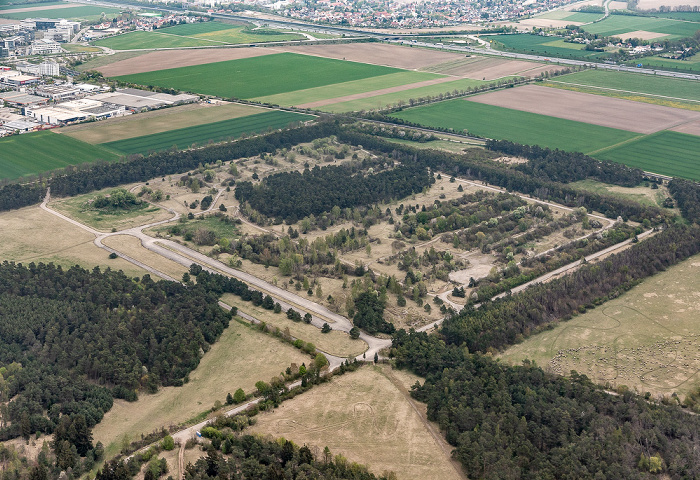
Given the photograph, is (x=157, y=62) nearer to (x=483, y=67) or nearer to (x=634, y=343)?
(x=483, y=67)

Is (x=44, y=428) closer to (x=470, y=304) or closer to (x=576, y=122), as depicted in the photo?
(x=470, y=304)

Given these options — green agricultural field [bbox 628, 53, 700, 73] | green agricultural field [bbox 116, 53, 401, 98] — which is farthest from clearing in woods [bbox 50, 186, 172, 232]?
green agricultural field [bbox 628, 53, 700, 73]

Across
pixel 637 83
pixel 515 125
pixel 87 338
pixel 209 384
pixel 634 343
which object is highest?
pixel 637 83

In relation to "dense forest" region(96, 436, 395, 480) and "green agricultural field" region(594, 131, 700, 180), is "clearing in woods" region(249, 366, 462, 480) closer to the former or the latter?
"dense forest" region(96, 436, 395, 480)

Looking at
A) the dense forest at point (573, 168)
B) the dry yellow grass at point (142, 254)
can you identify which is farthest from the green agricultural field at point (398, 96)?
the dry yellow grass at point (142, 254)

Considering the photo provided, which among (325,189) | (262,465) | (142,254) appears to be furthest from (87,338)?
(325,189)

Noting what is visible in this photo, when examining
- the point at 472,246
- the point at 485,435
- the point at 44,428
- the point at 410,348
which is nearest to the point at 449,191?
the point at 472,246

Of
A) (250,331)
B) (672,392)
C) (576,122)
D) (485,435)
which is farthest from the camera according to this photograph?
(576,122)
